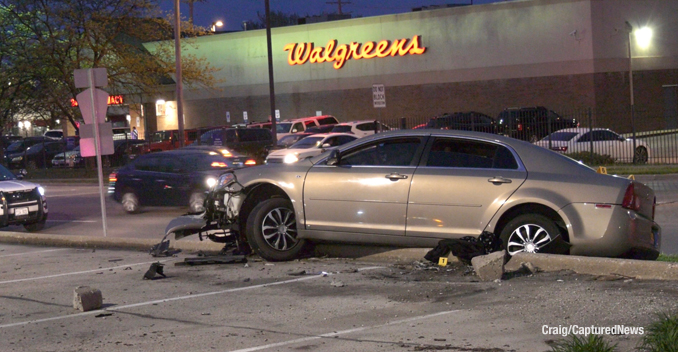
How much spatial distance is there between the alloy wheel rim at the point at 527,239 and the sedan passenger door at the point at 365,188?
1226mm

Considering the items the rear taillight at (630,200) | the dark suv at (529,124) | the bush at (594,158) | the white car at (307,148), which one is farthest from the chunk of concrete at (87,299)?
the dark suv at (529,124)

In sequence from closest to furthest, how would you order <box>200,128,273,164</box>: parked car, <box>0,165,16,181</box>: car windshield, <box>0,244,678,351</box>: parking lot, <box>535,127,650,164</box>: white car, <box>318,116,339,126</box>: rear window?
<box>0,244,678,351</box>: parking lot
<box>0,165,16,181</box>: car windshield
<box>535,127,650,164</box>: white car
<box>200,128,273,164</box>: parked car
<box>318,116,339,126</box>: rear window

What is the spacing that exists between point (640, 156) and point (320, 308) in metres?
23.2

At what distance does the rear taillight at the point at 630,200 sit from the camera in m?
8.11

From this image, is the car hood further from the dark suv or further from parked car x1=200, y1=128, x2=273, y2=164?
the dark suv

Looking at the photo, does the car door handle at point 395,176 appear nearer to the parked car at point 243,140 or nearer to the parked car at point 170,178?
the parked car at point 170,178

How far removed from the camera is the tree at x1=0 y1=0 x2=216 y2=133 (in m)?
34.6

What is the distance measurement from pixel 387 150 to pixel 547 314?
3.39 metres

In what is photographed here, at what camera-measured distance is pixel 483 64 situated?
45406 mm

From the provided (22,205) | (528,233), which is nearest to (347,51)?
(22,205)

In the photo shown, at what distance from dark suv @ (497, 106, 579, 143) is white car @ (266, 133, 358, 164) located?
6.77m

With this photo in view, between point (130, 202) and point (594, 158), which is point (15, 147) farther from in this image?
point (594, 158)

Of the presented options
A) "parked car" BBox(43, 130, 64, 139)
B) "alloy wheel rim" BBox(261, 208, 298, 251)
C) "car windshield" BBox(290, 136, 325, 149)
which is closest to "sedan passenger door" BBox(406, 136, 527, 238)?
"alloy wheel rim" BBox(261, 208, 298, 251)

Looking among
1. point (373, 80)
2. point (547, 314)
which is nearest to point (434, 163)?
point (547, 314)
